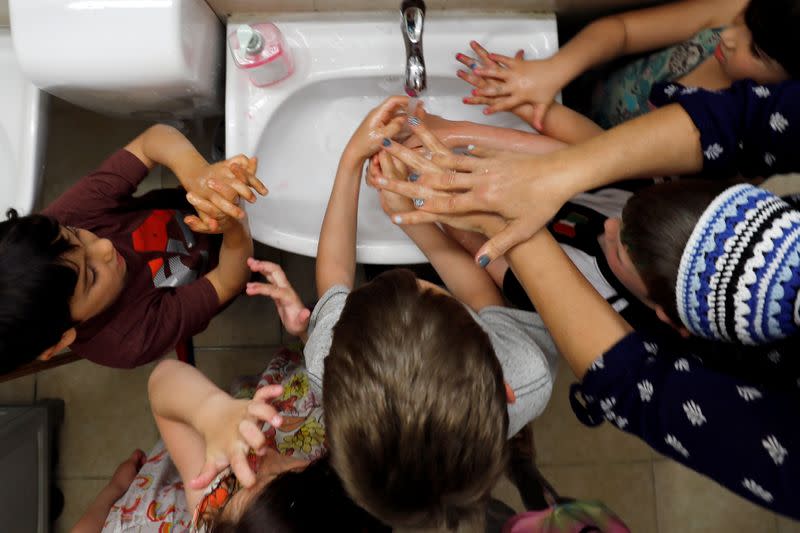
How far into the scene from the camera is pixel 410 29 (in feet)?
2.12

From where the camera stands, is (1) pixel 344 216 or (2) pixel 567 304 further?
A: (1) pixel 344 216

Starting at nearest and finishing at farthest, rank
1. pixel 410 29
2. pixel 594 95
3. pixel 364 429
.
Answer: pixel 364 429
pixel 410 29
pixel 594 95

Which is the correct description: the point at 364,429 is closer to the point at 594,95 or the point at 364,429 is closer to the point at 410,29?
the point at 410,29

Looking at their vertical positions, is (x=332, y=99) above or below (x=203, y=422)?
above

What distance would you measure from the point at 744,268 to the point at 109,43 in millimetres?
805

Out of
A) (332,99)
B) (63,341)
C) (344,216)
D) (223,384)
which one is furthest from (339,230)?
(223,384)

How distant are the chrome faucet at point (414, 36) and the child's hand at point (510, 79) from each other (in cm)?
14

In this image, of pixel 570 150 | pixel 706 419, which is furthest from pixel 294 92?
pixel 706 419

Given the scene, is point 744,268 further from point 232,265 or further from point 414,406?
point 232,265

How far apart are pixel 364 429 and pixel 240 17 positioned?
2.16 ft

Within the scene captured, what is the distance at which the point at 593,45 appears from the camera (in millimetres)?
784

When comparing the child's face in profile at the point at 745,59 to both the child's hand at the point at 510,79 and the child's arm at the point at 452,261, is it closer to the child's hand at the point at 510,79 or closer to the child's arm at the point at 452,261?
the child's hand at the point at 510,79

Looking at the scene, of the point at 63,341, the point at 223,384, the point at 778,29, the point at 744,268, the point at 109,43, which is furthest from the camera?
the point at 223,384

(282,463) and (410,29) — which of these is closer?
(410,29)
